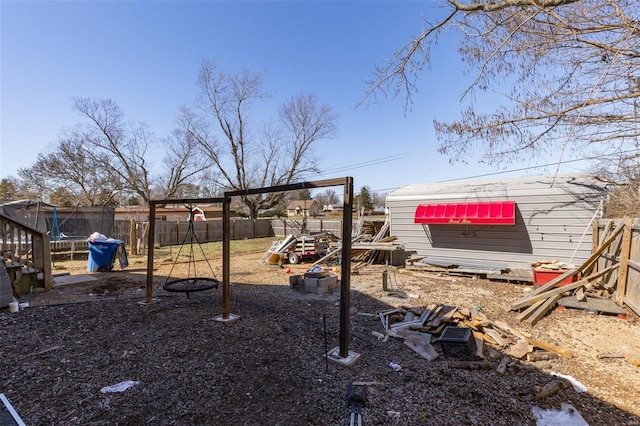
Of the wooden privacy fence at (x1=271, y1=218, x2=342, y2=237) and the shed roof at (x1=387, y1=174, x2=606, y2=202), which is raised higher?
the shed roof at (x1=387, y1=174, x2=606, y2=202)

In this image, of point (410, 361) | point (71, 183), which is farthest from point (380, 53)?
point (71, 183)

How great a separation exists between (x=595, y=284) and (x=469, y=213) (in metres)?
3.36

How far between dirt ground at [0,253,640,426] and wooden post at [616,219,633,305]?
708 mm

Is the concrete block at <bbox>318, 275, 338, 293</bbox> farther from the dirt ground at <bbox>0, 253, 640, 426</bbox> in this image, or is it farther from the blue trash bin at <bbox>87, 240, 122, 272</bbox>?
the blue trash bin at <bbox>87, 240, 122, 272</bbox>

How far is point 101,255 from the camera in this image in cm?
901

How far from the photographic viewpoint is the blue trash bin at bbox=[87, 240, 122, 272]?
8.95m

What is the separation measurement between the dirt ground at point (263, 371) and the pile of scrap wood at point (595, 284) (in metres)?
0.24

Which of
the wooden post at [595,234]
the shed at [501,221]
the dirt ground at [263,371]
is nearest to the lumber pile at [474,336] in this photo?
the dirt ground at [263,371]

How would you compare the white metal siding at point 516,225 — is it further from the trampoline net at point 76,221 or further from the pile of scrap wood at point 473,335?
the trampoline net at point 76,221

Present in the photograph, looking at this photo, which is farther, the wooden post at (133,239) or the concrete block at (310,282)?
the wooden post at (133,239)

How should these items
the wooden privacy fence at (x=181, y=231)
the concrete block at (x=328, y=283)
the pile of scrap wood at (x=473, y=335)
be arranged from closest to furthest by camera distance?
the pile of scrap wood at (x=473, y=335), the concrete block at (x=328, y=283), the wooden privacy fence at (x=181, y=231)

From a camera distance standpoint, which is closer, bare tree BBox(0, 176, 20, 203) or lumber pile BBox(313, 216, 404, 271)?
lumber pile BBox(313, 216, 404, 271)

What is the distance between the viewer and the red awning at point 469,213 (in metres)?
8.73

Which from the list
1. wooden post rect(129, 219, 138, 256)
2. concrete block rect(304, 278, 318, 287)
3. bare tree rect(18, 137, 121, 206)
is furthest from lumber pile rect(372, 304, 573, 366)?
bare tree rect(18, 137, 121, 206)
